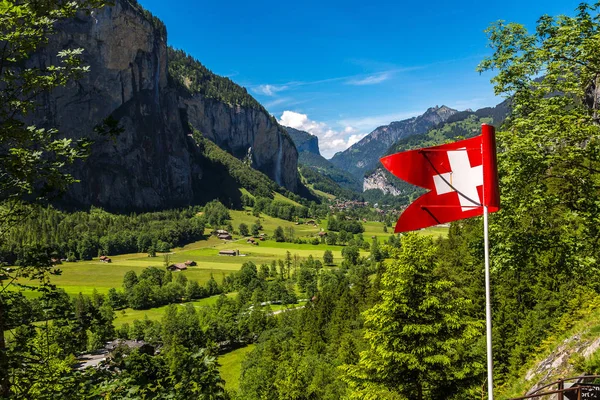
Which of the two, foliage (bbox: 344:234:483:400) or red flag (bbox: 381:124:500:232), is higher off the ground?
red flag (bbox: 381:124:500:232)

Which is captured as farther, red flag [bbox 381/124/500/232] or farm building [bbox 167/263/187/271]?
farm building [bbox 167/263/187/271]

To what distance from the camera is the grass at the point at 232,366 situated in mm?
55481

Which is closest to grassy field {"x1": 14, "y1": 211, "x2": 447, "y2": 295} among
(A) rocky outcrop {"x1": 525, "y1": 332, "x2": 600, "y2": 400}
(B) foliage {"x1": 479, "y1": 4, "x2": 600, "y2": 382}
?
(A) rocky outcrop {"x1": 525, "y1": 332, "x2": 600, "y2": 400}

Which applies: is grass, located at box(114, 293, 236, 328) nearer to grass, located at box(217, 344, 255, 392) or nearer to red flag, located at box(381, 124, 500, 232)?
grass, located at box(217, 344, 255, 392)

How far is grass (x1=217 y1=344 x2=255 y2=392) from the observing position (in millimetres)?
55481

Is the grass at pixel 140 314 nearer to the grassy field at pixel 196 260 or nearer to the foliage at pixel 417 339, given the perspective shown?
the grassy field at pixel 196 260

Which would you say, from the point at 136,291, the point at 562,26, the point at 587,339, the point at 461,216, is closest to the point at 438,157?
the point at 461,216

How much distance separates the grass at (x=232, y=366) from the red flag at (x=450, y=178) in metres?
54.6

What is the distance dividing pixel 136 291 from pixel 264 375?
69.1 m

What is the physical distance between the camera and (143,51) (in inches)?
7712

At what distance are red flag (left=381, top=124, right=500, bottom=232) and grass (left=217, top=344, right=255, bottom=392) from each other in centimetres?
5457

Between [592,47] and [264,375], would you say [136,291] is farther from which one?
[592,47]

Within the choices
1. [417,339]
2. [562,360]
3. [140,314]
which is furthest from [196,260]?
[562,360]

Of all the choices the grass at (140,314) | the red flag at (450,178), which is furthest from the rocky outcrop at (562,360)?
the grass at (140,314)
